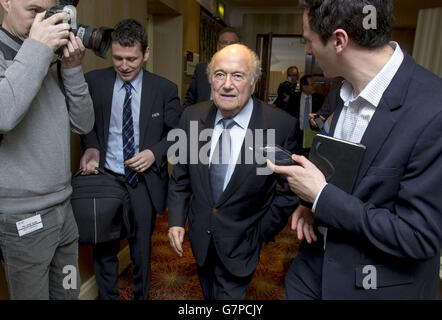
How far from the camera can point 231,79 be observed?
163cm

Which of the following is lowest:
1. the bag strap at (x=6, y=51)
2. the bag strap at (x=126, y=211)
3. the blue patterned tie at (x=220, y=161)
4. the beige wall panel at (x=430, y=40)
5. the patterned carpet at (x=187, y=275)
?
the patterned carpet at (x=187, y=275)

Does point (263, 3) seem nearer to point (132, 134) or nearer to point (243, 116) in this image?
point (132, 134)

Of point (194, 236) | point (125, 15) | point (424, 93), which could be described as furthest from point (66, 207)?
point (125, 15)

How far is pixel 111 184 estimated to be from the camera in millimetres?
1934

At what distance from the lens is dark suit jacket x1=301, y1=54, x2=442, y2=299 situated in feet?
2.75

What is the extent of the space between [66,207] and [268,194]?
0.97 meters

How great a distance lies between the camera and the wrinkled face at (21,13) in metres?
1.20

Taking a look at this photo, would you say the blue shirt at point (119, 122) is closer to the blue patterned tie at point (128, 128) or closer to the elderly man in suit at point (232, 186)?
the blue patterned tie at point (128, 128)

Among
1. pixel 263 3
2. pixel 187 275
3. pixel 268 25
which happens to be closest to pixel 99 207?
pixel 187 275

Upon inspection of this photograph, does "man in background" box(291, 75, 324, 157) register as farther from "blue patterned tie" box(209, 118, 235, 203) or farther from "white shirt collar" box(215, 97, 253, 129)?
"blue patterned tie" box(209, 118, 235, 203)

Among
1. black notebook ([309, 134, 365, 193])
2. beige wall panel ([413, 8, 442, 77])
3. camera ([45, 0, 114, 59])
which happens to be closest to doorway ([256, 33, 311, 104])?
beige wall panel ([413, 8, 442, 77])

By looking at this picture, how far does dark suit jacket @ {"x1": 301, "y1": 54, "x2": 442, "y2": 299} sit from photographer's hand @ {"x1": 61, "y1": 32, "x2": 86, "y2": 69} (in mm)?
1075

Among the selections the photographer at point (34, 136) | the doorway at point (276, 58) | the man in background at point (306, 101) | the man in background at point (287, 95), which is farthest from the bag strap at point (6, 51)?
the doorway at point (276, 58)

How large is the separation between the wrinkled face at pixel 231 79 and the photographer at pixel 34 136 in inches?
24.4
